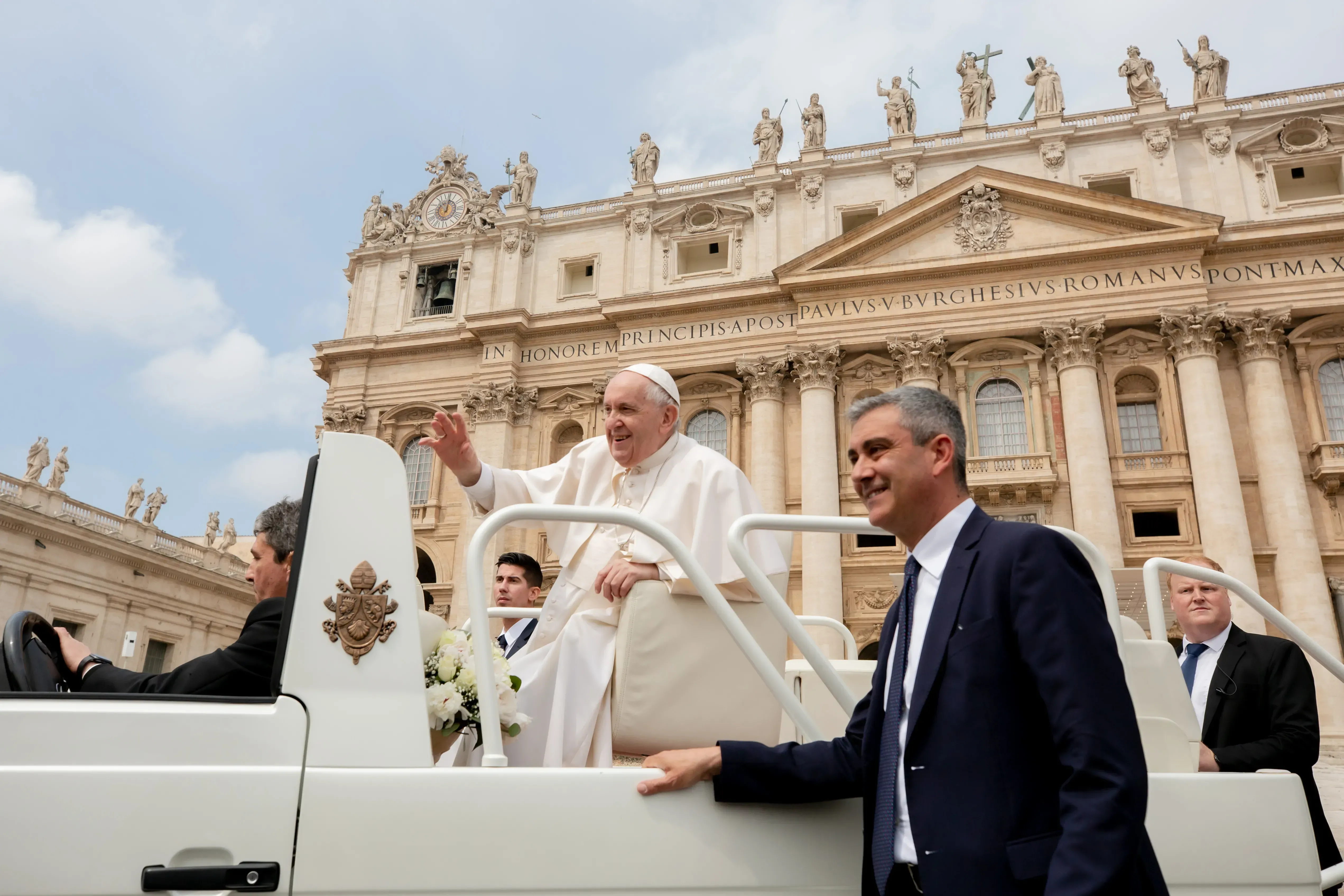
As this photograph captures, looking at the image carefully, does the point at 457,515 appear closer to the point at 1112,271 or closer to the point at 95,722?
the point at 1112,271

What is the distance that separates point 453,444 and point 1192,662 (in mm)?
4070

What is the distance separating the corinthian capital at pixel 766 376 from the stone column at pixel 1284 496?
10690 mm

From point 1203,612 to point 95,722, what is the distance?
489 cm

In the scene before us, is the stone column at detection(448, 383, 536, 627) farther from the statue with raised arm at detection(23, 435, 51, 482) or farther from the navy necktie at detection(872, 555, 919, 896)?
the navy necktie at detection(872, 555, 919, 896)

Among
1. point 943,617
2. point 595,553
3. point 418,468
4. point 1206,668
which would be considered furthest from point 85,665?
point 418,468

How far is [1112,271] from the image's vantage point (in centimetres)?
2255

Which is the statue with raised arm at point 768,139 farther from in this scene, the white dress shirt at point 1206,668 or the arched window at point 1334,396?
the white dress shirt at point 1206,668

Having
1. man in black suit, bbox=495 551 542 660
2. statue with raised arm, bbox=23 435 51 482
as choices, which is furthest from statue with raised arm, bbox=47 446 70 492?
man in black suit, bbox=495 551 542 660

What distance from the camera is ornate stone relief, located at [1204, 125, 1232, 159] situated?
23281 mm

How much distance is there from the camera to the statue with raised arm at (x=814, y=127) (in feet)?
87.0

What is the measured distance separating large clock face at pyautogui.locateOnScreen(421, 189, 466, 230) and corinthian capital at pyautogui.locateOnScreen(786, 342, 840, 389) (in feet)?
44.0

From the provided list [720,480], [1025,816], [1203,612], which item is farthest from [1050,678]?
[1203,612]

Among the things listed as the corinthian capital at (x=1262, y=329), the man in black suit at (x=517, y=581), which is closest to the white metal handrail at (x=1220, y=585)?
the man in black suit at (x=517, y=581)

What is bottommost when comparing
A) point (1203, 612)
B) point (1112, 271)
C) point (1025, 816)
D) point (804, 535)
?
point (1025, 816)
